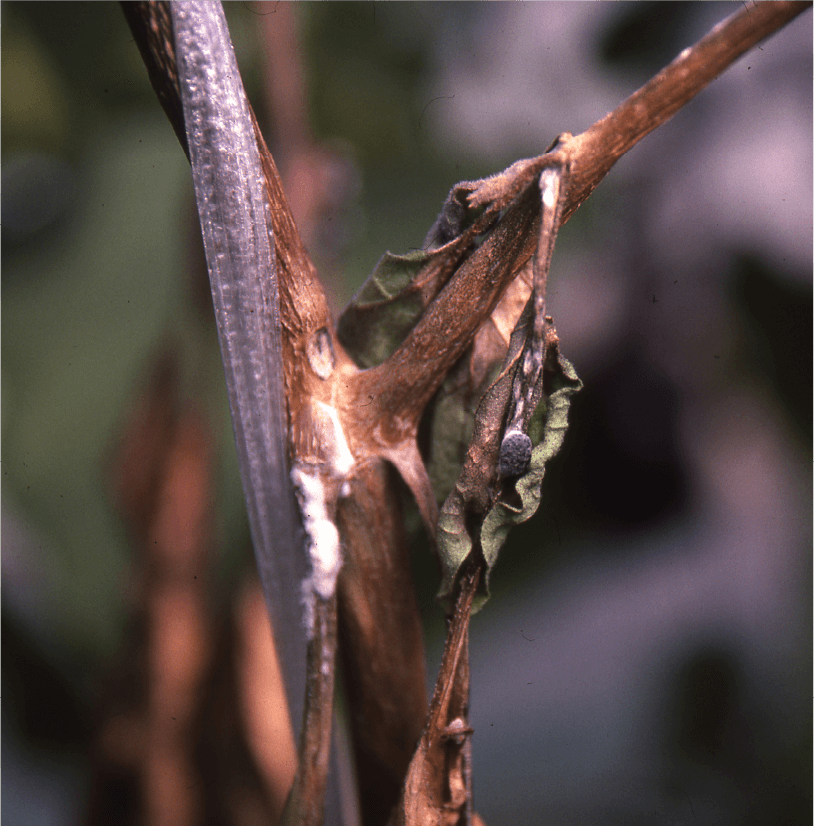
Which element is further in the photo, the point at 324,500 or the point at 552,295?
the point at 552,295

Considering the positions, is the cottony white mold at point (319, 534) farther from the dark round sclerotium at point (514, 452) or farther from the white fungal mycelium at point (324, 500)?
the dark round sclerotium at point (514, 452)

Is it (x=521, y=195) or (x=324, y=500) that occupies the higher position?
(x=521, y=195)

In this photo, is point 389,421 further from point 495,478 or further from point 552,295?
point 552,295

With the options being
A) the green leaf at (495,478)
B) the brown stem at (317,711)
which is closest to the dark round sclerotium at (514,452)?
the green leaf at (495,478)

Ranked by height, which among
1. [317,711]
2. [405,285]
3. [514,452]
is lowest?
[317,711]

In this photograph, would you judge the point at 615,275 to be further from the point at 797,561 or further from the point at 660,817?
the point at 660,817

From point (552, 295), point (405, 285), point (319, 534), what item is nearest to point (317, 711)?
point (319, 534)
